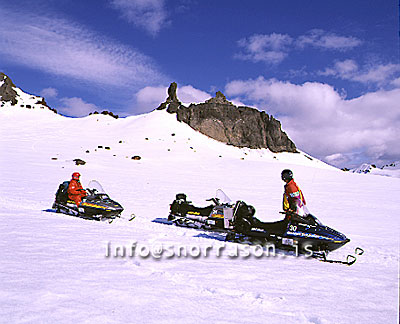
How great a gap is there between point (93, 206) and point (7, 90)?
84419 millimetres

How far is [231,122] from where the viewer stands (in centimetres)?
7100

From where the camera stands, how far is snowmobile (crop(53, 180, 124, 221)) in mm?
9266

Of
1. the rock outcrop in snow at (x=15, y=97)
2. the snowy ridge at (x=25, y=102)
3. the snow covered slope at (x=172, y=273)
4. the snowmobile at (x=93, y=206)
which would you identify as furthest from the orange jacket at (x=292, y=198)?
the rock outcrop in snow at (x=15, y=97)

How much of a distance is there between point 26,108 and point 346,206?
78326 mm

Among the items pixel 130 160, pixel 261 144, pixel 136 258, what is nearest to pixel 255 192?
pixel 136 258

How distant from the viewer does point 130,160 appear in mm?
32438

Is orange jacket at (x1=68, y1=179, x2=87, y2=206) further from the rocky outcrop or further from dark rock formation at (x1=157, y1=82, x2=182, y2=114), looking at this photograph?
dark rock formation at (x1=157, y1=82, x2=182, y2=114)

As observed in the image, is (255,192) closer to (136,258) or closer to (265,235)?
(265,235)

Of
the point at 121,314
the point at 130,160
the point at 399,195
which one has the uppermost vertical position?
the point at 130,160

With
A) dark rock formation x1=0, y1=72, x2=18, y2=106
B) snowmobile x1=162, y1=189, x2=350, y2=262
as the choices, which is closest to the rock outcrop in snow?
dark rock formation x1=0, y1=72, x2=18, y2=106

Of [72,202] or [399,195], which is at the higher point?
[399,195]

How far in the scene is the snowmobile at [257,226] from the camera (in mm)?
6160

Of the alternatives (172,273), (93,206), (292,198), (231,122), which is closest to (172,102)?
(231,122)

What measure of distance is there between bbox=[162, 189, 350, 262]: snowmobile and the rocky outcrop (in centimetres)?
5578
